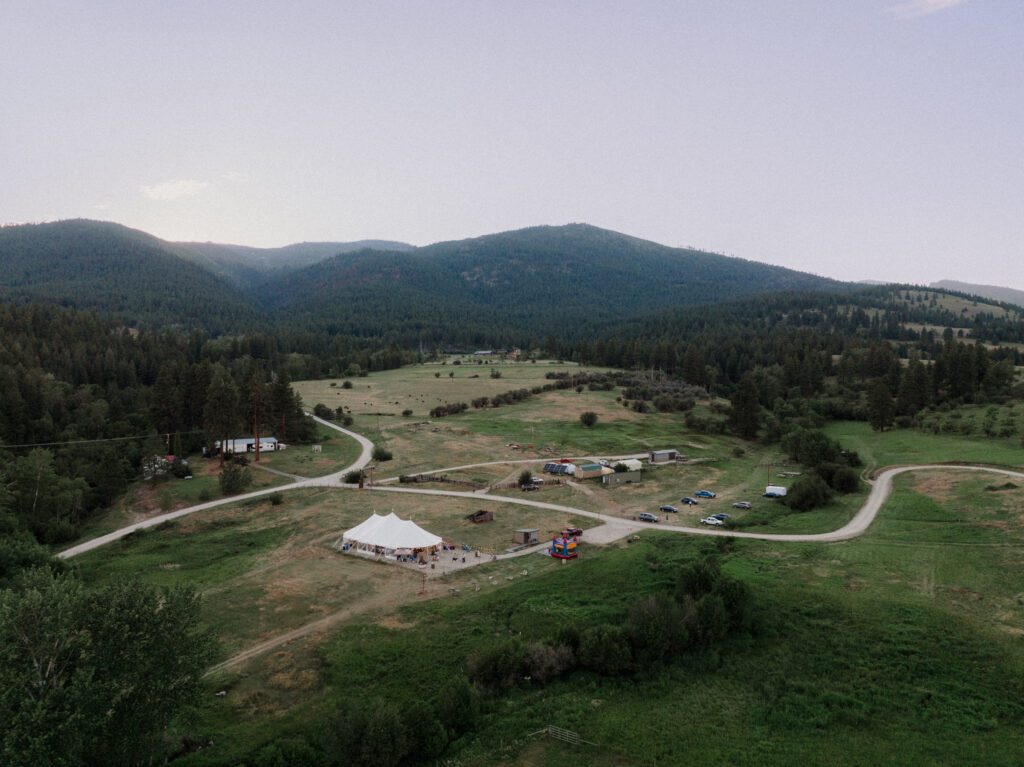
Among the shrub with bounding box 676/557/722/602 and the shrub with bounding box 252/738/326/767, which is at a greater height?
the shrub with bounding box 676/557/722/602

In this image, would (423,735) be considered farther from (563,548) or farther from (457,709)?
(563,548)

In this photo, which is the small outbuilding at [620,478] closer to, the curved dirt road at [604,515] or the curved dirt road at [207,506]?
the curved dirt road at [604,515]

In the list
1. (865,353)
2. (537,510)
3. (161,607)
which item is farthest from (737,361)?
(161,607)

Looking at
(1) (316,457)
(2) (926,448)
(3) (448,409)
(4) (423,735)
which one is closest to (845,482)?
(2) (926,448)

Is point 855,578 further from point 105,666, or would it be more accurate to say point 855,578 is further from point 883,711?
point 105,666

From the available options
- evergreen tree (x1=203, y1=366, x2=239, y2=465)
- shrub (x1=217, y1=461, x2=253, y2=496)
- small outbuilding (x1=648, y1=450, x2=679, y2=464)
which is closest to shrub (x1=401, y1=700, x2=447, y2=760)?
shrub (x1=217, y1=461, x2=253, y2=496)

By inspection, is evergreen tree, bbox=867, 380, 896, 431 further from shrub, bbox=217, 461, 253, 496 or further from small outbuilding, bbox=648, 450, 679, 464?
shrub, bbox=217, 461, 253, 496
